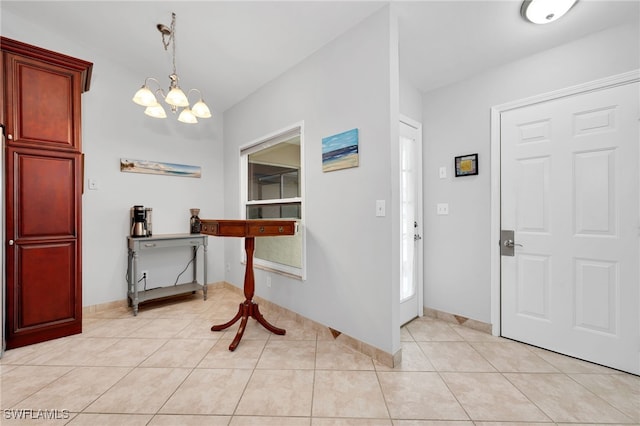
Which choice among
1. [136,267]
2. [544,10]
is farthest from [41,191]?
[544,10]

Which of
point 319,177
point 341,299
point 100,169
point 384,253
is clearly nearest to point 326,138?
point 319,177

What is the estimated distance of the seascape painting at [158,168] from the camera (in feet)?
10.7

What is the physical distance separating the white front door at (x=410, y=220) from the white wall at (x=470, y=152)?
0.11 meters

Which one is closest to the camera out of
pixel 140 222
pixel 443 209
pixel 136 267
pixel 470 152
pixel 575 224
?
pixel 575 224

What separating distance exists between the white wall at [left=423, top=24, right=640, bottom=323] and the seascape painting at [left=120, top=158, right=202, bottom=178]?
10.3 ft

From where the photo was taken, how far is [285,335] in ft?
8.02

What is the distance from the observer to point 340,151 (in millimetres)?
2291

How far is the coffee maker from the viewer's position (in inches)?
124

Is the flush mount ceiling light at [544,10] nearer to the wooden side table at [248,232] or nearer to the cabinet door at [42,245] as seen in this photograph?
the wooden side table at [248,232]

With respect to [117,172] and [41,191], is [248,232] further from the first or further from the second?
[117,172]

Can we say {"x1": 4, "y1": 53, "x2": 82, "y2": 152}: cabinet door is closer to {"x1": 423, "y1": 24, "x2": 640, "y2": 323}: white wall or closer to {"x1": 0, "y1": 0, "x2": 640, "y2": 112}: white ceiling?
{"x1": 0, "y1": 0, "x2": 640, "y2": 112}: white ceiling

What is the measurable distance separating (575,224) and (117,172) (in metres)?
4.68

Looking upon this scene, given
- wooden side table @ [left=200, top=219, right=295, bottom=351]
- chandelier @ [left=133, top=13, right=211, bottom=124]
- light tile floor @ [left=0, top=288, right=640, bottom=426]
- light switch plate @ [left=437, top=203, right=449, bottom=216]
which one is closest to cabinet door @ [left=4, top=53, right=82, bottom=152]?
chandelier @ [left=133, top=13, right=211, bottom=124]

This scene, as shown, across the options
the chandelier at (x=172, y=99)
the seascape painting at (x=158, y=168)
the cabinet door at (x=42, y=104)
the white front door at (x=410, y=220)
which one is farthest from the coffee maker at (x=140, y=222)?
the white front door at (x=410, y=220)
